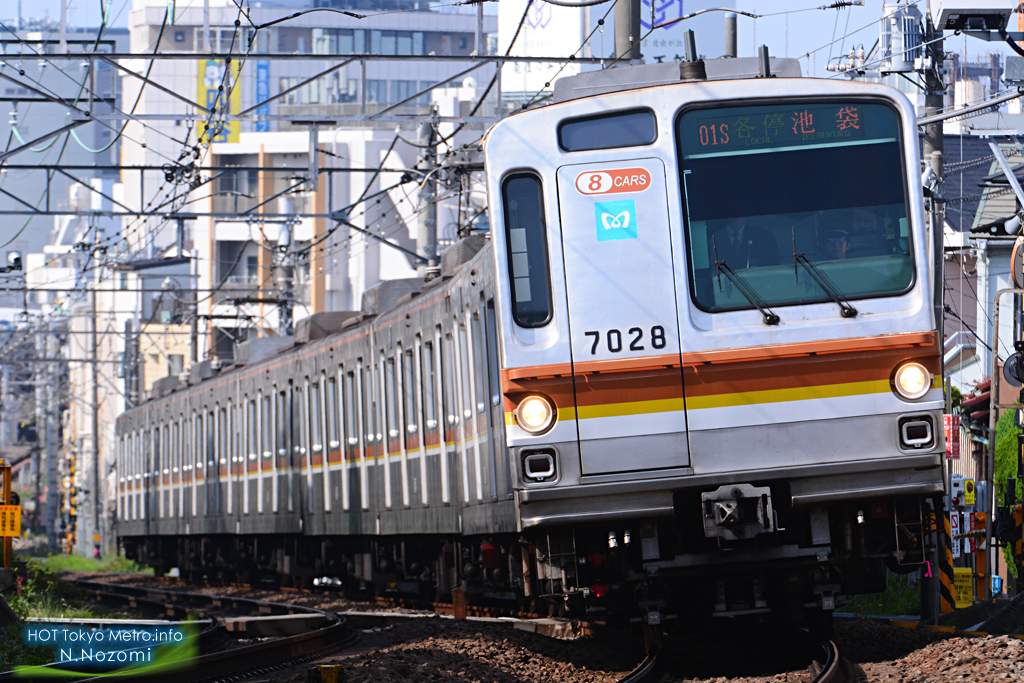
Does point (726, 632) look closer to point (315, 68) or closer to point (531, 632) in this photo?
point (531, 632)

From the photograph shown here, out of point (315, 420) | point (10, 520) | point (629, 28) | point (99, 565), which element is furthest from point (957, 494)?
point (99, 565)

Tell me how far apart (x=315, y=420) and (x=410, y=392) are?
428 cm

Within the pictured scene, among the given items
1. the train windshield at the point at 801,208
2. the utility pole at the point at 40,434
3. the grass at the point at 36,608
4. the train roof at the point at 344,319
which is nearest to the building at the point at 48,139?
the utility pole at the point at 40,434

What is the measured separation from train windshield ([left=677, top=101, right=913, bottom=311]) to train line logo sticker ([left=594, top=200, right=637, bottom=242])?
30cm

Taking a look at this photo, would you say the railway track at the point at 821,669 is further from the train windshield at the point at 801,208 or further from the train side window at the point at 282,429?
the train side window at the point at 282,429

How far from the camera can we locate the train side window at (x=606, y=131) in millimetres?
7699

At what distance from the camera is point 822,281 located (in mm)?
7430

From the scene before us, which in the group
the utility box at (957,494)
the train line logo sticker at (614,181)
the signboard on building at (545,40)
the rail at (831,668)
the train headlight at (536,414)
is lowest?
the rail at (831,668)

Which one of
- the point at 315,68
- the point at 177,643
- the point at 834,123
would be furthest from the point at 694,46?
Answer: the point at 315,68

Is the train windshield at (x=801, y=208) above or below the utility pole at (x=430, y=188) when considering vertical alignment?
below

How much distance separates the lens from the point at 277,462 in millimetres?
19250

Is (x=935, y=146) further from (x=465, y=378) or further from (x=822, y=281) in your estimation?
(x=822, y=281)

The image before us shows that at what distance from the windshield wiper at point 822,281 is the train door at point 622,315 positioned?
0.63 meters

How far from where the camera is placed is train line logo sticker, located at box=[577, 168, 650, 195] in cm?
764
